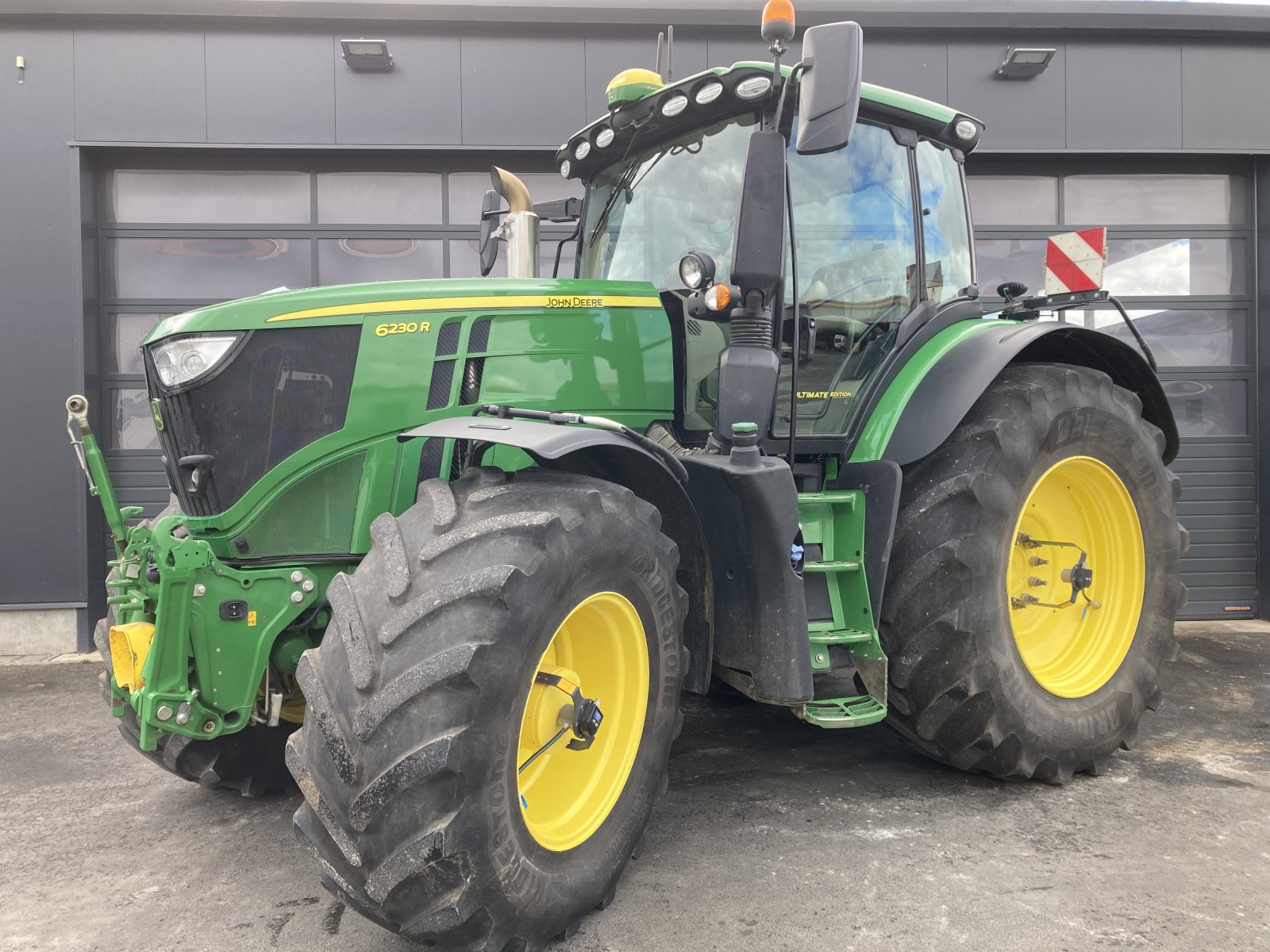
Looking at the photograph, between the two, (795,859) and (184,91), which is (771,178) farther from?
(184,91)

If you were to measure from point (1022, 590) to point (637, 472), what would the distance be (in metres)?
1.84

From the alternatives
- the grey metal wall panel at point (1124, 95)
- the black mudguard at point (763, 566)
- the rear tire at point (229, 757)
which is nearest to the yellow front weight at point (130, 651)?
the rear tire at point (229, 757)

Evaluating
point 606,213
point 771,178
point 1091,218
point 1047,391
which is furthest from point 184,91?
point 1091,218

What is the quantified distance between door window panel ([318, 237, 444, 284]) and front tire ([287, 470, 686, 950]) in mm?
4760

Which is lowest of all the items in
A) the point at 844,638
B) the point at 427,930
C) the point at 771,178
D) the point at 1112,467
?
the point at 427,930

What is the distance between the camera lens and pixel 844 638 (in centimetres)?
314

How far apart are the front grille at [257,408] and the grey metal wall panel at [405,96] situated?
431cm

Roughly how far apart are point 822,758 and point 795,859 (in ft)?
3.25

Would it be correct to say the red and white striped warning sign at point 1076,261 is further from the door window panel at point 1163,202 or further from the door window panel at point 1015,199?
the door window panel at point 1163,202

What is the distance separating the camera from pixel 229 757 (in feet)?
11.1

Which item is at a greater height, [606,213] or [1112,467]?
[606,213]

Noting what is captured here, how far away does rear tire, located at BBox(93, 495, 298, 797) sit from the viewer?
326cm

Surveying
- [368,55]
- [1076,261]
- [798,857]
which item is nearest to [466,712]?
[798,857]

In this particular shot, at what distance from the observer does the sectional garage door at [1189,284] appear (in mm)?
7105
